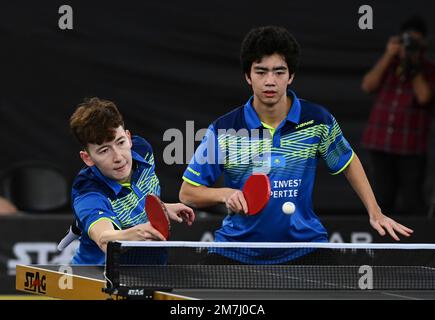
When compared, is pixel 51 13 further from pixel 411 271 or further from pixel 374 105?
pixel 411 271

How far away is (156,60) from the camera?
11.2m

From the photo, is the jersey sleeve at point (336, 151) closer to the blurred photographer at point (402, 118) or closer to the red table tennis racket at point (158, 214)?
the red table tennis racket at point (158, 214)

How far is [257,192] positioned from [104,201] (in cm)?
96

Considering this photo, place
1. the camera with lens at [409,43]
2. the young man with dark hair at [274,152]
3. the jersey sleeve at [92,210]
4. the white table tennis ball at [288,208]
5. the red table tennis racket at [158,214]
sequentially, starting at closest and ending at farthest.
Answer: the red table tennis racket at [158,214], the jersey sleeve at [92,210], the white table tennis ball at [288,208], the young man with dark hair at [274,152], the camera with lens at [409,43]

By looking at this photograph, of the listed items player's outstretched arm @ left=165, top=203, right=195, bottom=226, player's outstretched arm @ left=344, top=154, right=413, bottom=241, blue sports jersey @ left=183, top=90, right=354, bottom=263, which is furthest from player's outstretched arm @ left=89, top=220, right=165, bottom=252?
player's outstretched arm @ left=344, top=154, right=413, bottom=241

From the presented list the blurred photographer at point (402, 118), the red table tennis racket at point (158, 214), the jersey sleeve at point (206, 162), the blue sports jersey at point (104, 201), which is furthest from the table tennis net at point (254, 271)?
the blurred photographer at point (402, 118)

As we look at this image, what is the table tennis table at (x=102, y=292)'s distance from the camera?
560 centimetres

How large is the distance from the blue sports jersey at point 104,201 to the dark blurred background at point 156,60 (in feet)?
13.7

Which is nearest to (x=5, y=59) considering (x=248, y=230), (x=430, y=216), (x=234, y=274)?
(x=430, y=216)

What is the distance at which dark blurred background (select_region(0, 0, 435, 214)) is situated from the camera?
1112cm

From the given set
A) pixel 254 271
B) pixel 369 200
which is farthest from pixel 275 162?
pixel 254 271

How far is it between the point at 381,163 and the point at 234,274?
5092mm

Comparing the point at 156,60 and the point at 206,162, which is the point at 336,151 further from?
the point at 156,60

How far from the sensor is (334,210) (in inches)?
448
